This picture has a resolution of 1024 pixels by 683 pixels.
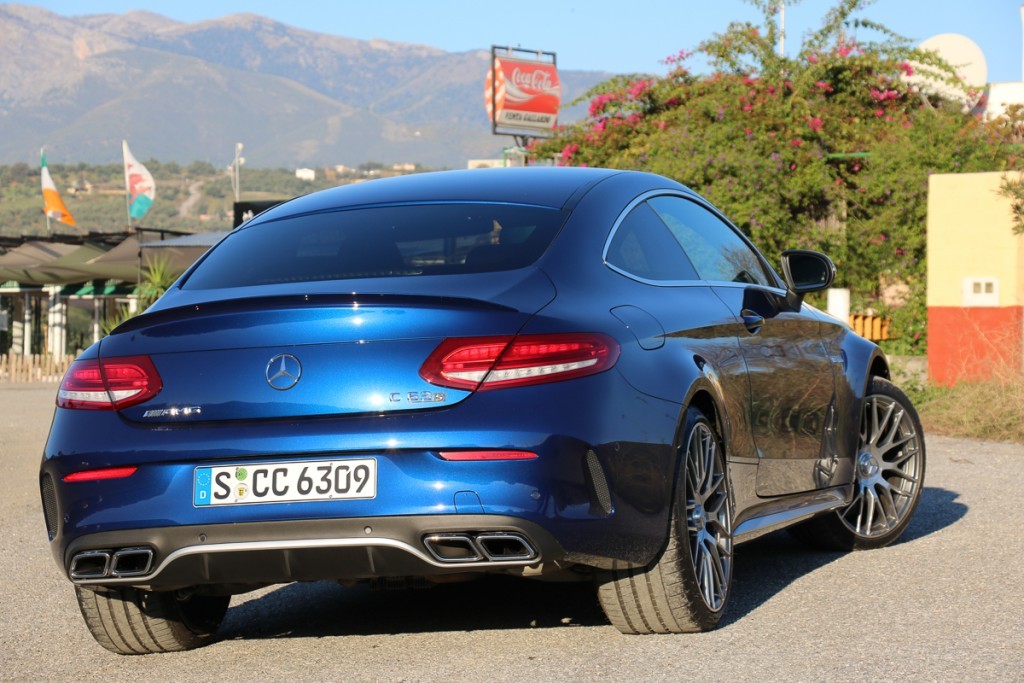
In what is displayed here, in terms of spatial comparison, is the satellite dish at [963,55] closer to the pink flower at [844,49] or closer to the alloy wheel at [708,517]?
the pink flower at [844,49]

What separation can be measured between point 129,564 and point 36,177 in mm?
148909

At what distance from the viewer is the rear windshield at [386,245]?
4.83m

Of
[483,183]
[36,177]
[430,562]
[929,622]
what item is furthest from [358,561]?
[36,177]

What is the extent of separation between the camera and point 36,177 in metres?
146

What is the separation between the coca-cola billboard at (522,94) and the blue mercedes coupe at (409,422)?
4428 cm

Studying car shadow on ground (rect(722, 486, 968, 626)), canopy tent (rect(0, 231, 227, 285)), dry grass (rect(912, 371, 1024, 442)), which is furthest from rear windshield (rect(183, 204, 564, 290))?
canopy tent (rect(0, 231, 227, 285))

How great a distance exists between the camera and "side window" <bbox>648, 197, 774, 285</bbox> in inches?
230

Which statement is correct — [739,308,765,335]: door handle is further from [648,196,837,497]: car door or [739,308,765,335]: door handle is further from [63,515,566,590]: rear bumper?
[63,515,566,590]: rear bumper

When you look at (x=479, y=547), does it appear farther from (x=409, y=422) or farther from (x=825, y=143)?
(x=825, y=143)

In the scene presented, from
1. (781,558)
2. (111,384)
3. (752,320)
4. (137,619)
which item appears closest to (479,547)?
(111,384)

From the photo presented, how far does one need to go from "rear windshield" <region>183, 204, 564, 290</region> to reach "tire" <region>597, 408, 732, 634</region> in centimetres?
80

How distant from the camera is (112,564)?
15.0 feet

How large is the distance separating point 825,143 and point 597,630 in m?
18.1

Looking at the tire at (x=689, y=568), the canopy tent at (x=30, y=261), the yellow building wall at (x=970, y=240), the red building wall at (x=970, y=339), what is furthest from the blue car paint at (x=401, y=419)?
the canopy tent at (x=30, y=261)
